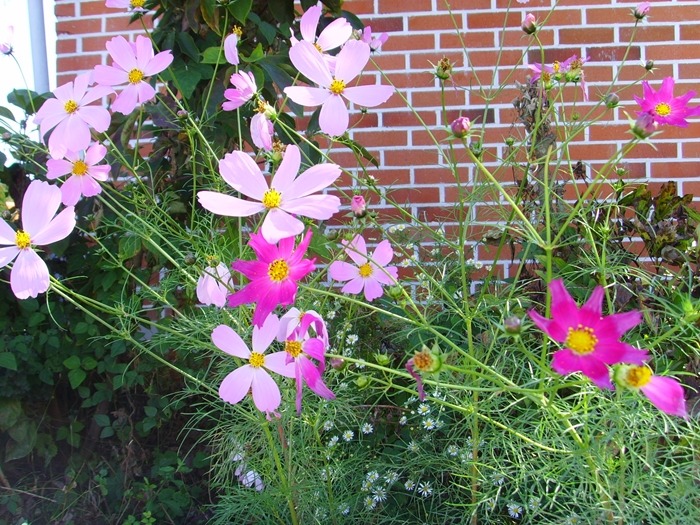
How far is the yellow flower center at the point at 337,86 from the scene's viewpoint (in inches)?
46.3

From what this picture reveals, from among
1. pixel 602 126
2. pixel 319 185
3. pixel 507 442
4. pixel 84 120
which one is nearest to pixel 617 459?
pixel 507 442

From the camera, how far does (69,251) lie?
83.5 inches

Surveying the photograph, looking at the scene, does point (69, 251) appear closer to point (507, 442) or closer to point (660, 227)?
point (507, 442)

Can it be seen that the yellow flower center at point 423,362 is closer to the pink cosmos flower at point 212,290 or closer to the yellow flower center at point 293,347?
the yellow flower center at point 293,347

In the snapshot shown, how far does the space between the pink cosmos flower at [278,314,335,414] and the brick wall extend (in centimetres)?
156

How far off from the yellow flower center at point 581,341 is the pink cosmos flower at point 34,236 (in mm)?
811

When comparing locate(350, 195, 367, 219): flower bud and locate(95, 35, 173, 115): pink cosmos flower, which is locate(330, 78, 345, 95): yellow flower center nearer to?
locate(350, 195, 367, 219): flower bud

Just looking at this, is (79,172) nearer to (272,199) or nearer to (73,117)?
(73,117)

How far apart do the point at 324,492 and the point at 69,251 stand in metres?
1.10

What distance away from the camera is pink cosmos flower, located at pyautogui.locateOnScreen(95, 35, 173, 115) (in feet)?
4.54

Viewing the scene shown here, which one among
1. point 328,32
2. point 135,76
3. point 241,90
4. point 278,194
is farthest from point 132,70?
point 278,194

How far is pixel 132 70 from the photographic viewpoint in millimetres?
1418

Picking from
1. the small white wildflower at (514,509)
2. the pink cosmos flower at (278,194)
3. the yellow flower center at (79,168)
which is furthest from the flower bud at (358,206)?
the small white wildflower at (514,509)

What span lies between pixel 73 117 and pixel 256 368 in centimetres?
62
